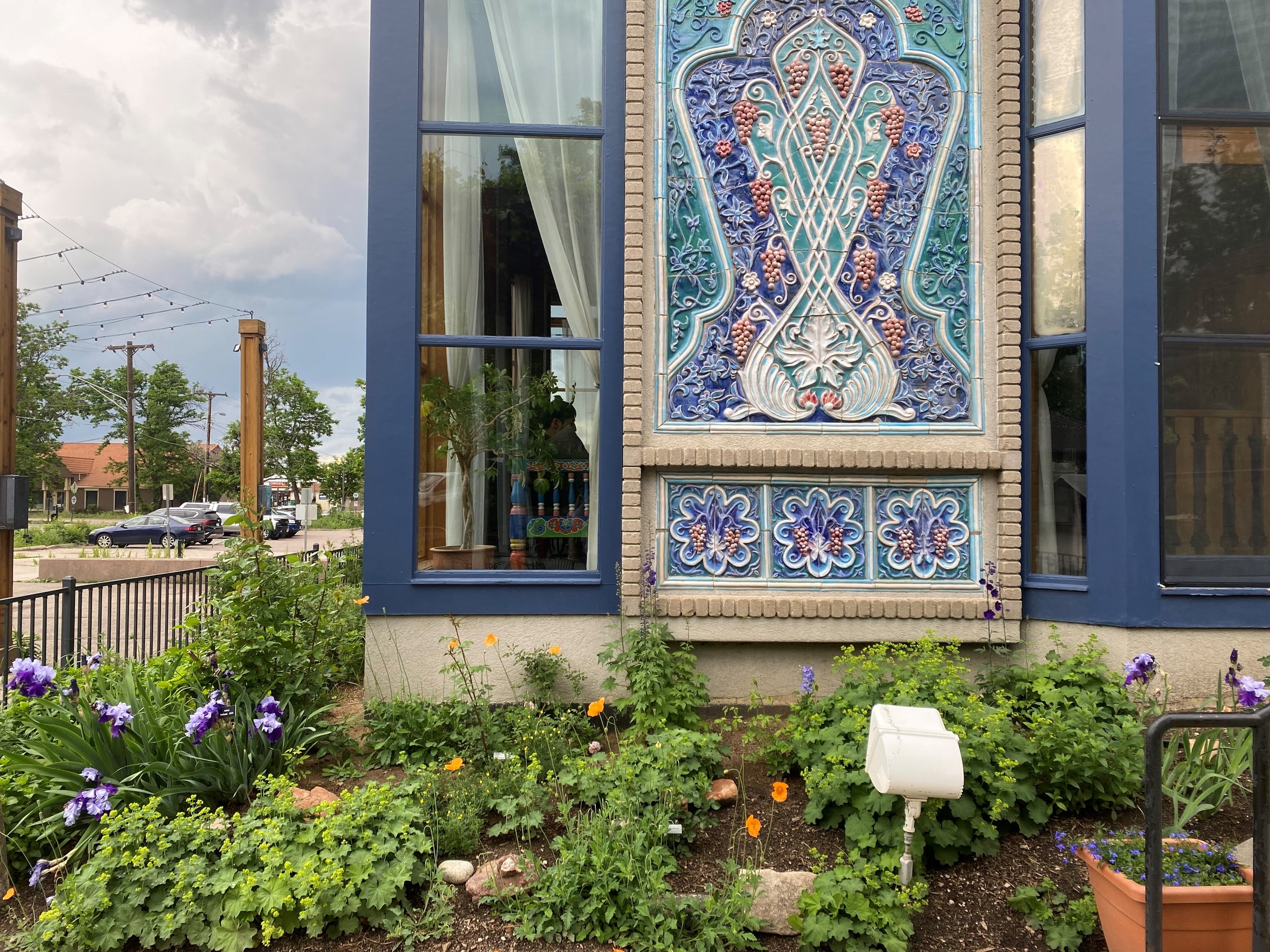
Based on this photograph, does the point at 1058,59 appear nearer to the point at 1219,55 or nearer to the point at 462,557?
the point at 1219,55

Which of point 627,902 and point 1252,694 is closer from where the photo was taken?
point 627,902

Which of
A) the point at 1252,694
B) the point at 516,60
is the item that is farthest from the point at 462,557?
the point at 1252,694

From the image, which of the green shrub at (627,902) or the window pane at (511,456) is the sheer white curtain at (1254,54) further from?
the green shrub at (627,902)

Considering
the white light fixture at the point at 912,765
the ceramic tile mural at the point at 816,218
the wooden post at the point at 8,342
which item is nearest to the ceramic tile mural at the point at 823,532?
the ceramic tile mural at the point at 816,218

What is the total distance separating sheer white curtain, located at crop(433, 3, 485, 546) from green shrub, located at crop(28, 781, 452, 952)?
231cm

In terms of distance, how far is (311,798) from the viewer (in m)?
3.34

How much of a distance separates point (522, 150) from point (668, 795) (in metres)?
4.17

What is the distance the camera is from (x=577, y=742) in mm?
4098

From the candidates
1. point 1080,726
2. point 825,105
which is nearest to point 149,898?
point 1080,726

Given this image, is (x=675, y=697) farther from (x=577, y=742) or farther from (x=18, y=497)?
(x=18, y=497)

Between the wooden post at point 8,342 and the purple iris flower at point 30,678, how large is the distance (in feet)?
7.97

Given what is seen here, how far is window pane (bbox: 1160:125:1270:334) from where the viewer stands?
4.49 meters

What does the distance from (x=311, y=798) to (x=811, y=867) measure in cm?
225

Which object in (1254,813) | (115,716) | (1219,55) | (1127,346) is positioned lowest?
(115,716)
